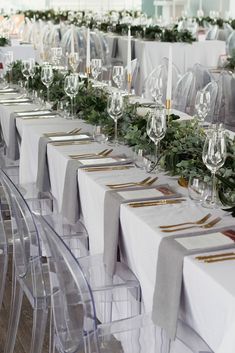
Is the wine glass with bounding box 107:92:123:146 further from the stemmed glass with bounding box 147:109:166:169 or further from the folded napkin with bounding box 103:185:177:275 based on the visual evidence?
the folded napkin with bounding box 103:185:177:275

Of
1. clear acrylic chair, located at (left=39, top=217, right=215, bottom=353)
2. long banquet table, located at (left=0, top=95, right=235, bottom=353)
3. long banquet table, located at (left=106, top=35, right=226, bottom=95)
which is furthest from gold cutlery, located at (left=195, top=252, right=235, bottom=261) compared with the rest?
long banquet table, located at (left=106, top=35, right=226, bottom=95)

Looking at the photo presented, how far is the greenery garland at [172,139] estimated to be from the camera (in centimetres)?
267

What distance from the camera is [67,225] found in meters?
3.41

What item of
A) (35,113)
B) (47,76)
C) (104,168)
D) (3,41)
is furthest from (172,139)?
(3,41)

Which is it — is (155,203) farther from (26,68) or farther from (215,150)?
(26,68)

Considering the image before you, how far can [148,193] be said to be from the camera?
9.49 feet

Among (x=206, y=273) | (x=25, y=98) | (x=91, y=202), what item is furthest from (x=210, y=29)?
→ (x=206, y=273)

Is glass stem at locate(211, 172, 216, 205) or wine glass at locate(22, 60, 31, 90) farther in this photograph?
wine glass at locate(22, 60, 31, 90)

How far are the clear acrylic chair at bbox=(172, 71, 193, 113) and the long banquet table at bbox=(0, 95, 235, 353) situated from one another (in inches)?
89.9

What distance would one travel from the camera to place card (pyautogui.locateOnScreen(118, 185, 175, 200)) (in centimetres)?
286

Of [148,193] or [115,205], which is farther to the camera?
[148,193]

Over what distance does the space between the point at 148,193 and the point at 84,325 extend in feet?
2.64

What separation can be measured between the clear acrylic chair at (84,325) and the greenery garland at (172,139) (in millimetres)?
539

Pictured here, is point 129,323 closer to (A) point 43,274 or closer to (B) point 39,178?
(A) point 43,274
